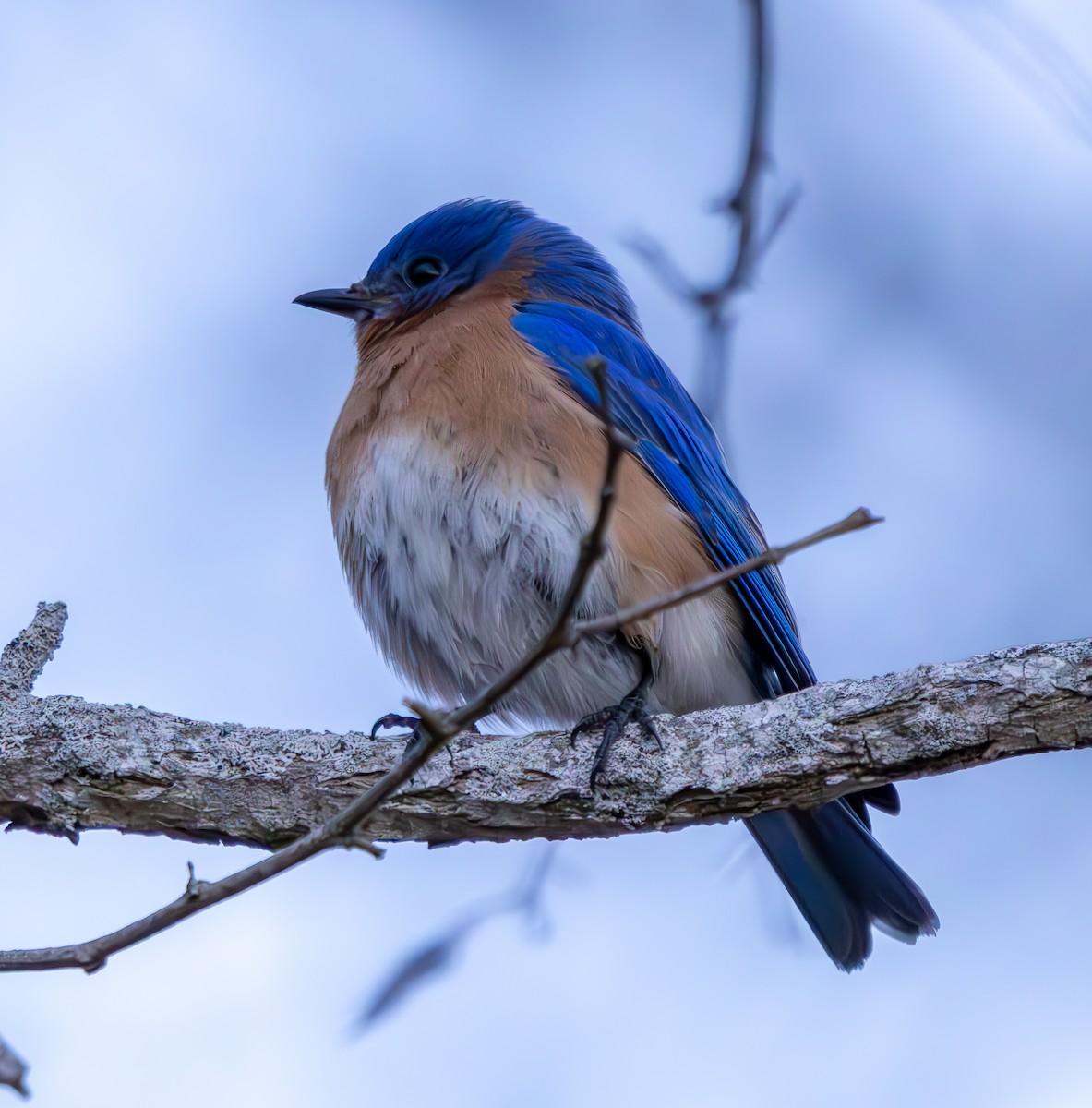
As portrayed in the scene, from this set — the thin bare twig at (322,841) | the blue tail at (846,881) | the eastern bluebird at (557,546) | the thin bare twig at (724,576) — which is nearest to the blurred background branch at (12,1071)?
the thin bare twig at (322,841)

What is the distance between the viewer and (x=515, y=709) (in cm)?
430

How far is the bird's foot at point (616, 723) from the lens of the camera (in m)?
3.34

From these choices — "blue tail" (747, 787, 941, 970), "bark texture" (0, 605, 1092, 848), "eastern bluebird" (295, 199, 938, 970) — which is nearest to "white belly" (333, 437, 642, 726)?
"eastern bluebird" (295, 199, 938, 970)

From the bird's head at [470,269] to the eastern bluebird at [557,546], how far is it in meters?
0.28

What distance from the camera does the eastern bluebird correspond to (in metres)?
3.80

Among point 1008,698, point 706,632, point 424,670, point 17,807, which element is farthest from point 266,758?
point 1008,698

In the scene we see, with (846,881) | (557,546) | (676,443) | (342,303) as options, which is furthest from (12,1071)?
(342,303)

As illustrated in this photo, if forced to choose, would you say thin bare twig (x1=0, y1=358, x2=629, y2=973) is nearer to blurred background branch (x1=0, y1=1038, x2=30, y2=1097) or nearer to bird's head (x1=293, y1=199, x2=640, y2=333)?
blurred background branch (x1=0, y1=1038, x2=30, y2=1097)

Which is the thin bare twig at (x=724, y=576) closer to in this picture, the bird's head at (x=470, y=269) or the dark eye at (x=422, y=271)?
the bird's head at (x=470, y=269)

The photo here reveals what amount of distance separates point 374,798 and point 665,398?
2875mm

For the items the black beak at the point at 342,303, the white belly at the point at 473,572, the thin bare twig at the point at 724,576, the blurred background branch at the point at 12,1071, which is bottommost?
the blurred background branch at the point at 12,1071

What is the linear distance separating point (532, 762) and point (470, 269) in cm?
228

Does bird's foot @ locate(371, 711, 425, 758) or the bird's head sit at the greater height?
the bird's head

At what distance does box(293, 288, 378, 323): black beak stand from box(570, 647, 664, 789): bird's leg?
6.56 ft
